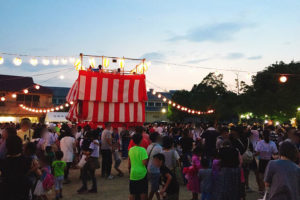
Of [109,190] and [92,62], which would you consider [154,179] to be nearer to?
[109,190]

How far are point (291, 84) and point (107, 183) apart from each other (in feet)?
83.9

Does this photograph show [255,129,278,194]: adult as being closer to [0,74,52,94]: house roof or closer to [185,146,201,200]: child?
[185,146,201,200]: child

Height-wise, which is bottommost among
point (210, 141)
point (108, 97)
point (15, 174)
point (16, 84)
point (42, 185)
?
point (42, 185)

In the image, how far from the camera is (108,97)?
1402cm

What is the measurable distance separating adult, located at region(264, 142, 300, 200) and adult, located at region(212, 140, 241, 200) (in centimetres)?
80

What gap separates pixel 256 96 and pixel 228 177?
116ft

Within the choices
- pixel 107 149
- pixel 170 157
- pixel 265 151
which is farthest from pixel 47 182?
pixel 265 151

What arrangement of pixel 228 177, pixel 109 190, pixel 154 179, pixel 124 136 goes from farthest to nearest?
pixel 124 136 → pixel 109 190 → pixel 154 179 → pixel 228 177

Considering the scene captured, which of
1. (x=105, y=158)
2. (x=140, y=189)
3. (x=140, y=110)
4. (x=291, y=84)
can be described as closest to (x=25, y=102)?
(x=140, y=110)

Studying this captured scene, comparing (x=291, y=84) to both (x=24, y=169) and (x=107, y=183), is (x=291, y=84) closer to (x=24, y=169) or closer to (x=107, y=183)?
(x=107, y=183)

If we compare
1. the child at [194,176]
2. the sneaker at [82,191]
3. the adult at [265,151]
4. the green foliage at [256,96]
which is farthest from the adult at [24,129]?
the green foliage at [256,96]

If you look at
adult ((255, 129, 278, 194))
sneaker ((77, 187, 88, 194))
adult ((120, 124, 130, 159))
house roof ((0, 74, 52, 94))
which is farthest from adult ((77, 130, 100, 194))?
house roof ((0, 74, 52, 94))

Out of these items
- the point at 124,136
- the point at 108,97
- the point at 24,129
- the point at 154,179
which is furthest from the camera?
the point at 124,136

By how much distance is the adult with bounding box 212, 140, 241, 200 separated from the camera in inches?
173
